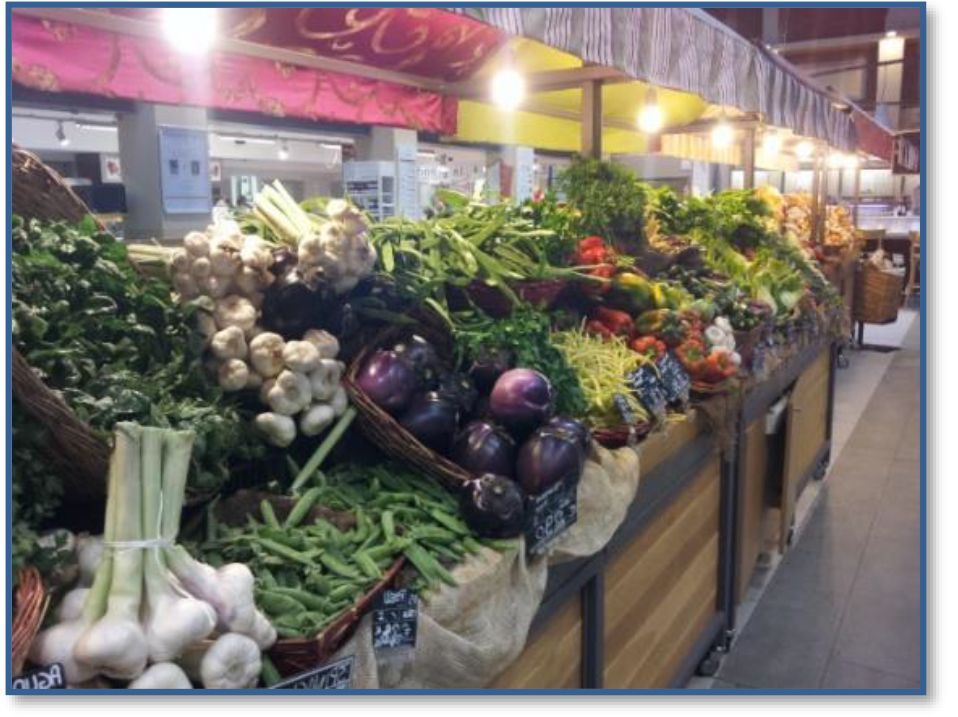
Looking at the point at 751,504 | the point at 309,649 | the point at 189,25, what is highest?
the point at 189,25

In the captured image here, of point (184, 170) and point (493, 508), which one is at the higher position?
point (184, 170)

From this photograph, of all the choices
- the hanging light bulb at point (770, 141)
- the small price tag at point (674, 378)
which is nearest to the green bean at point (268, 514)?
the small price tag at point (674, 378)

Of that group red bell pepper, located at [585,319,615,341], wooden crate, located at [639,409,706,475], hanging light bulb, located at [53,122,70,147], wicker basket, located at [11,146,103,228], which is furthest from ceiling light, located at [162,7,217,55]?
hanging light bulb, located at [53,122,70,147]

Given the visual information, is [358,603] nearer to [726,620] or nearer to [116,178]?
[726,620]

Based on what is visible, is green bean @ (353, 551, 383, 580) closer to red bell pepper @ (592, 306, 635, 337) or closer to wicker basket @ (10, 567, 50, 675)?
wicker basket @ (10, 567, 50, 675)

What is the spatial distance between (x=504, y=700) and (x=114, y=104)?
18.1 ft

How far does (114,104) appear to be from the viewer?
5.78 meters

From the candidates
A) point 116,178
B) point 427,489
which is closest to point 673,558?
point 427,489

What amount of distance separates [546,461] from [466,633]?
43 centimetres

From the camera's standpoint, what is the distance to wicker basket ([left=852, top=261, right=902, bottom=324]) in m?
9.33

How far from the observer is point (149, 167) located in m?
5.89

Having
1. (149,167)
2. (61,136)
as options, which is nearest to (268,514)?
(149,167)

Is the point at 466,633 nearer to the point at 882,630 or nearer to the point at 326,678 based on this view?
the point at 326,678

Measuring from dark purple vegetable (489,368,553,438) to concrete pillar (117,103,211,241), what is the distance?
14.9 ft
